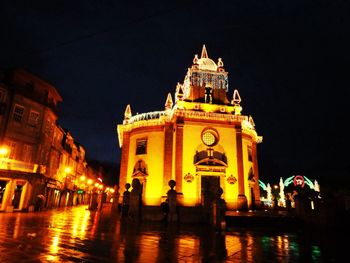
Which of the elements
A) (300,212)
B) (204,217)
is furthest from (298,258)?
(300,212)

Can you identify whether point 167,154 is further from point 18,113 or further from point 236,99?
point 18,113

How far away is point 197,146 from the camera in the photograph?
91.7 feet

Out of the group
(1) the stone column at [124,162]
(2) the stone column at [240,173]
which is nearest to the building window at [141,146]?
(1) the stone column at [124,162]

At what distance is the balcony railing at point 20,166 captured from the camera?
25.2 m

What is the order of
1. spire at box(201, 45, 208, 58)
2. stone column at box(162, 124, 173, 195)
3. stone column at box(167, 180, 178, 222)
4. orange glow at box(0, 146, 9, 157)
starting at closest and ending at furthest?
stone column at box(167, 180, 178, 222)
orange glow at box(0, 146, 9, 157)
stone column at box(162, 124, 173, 195)
spire at box(201, 45, 208, 58)

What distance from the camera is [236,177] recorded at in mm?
27609

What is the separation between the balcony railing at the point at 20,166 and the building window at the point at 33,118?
4.45 m

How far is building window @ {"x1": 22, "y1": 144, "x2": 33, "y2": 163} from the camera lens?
27234 millimetres

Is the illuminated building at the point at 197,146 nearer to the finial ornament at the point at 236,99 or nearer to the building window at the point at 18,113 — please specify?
the finial ornament at the point at 236,99

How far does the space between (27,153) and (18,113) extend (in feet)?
14.4

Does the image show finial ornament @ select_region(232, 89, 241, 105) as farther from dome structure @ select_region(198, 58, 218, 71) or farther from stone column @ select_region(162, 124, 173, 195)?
stone column @ select_region(162, 124, 173, 195)

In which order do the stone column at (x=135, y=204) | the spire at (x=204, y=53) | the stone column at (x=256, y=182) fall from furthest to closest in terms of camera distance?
1. the spire at (x=204, y=53)
2. the stone column at (x=256, y=182)
3. the stone column at (x=135, y=204)

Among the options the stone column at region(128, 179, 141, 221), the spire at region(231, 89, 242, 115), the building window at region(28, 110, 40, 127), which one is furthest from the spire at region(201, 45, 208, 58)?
the stone column at region(128, 179, 141, 221)

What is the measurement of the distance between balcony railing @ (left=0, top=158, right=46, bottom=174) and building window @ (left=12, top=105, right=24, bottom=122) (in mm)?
4420
